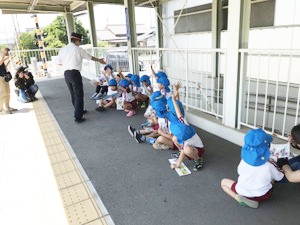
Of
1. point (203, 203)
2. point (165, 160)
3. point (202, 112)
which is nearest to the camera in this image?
point (203, 203)

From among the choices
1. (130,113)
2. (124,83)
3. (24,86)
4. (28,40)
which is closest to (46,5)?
(24,86)

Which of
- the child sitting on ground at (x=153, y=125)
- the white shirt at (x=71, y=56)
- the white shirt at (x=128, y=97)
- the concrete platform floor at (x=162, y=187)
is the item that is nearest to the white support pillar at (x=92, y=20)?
the white shirt at (x=71, y=56)

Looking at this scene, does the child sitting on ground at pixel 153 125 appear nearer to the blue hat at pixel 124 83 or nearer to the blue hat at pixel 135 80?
the blue hat at pixel 124 83

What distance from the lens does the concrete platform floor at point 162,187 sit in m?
2.03

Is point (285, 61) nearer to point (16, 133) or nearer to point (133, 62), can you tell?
point (133, 62)

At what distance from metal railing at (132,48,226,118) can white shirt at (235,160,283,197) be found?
5.98 feet

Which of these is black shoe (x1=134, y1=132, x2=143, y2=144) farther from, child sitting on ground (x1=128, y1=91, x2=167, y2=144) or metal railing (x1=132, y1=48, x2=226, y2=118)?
metal railing (x1=132, y1=48, x2=226, y2=118)

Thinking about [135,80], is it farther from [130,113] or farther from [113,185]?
[113,185]

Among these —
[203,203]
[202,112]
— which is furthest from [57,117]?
[203,203]

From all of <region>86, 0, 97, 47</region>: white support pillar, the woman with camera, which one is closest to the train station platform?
the woman with camera

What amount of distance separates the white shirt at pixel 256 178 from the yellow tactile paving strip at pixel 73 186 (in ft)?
3.88

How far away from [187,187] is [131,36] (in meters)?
4.32

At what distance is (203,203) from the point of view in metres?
2.20

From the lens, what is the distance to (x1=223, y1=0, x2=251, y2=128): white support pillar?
117 inches
